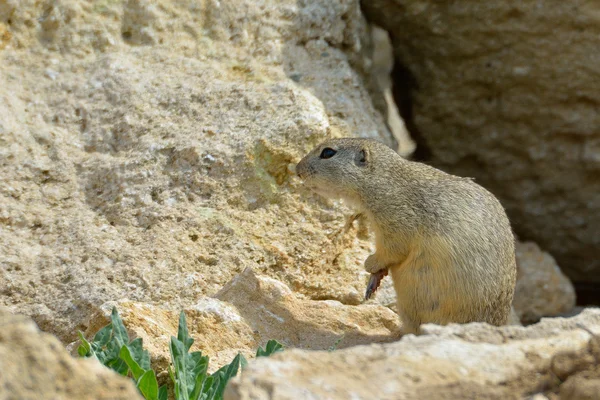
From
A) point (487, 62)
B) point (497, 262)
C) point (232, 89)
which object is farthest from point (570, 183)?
point (232, 89)

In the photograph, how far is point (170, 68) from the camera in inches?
230

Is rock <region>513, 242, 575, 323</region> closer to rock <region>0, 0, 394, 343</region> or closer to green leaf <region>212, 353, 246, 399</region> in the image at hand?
→ rock <region>0, 0, 394, 343</region>

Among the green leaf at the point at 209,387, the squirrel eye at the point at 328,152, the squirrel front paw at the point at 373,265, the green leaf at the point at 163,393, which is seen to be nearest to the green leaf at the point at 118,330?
the green leaf at the point at 163,393

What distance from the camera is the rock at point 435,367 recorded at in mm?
2844

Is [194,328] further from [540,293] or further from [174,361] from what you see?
[540,293]

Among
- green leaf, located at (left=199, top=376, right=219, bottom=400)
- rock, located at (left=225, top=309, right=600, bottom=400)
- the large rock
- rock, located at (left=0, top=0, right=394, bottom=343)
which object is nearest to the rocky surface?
rock, located at (left=0, top=0, right=394, bottom=343)

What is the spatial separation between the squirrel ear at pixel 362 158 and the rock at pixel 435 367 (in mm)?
2168

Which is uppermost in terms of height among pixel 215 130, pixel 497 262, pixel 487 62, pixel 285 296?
pixel 487 62

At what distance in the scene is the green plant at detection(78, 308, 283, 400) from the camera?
3895 millimetres

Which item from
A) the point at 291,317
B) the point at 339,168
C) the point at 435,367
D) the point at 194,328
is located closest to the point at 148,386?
the point at 194,328

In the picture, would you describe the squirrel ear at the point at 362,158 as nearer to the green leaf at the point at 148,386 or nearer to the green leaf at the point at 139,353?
the green leaf at the point at 139,353

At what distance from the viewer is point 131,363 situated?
3807mm

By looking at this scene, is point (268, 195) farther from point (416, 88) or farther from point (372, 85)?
point (416, 88)

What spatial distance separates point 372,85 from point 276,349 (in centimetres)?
321
